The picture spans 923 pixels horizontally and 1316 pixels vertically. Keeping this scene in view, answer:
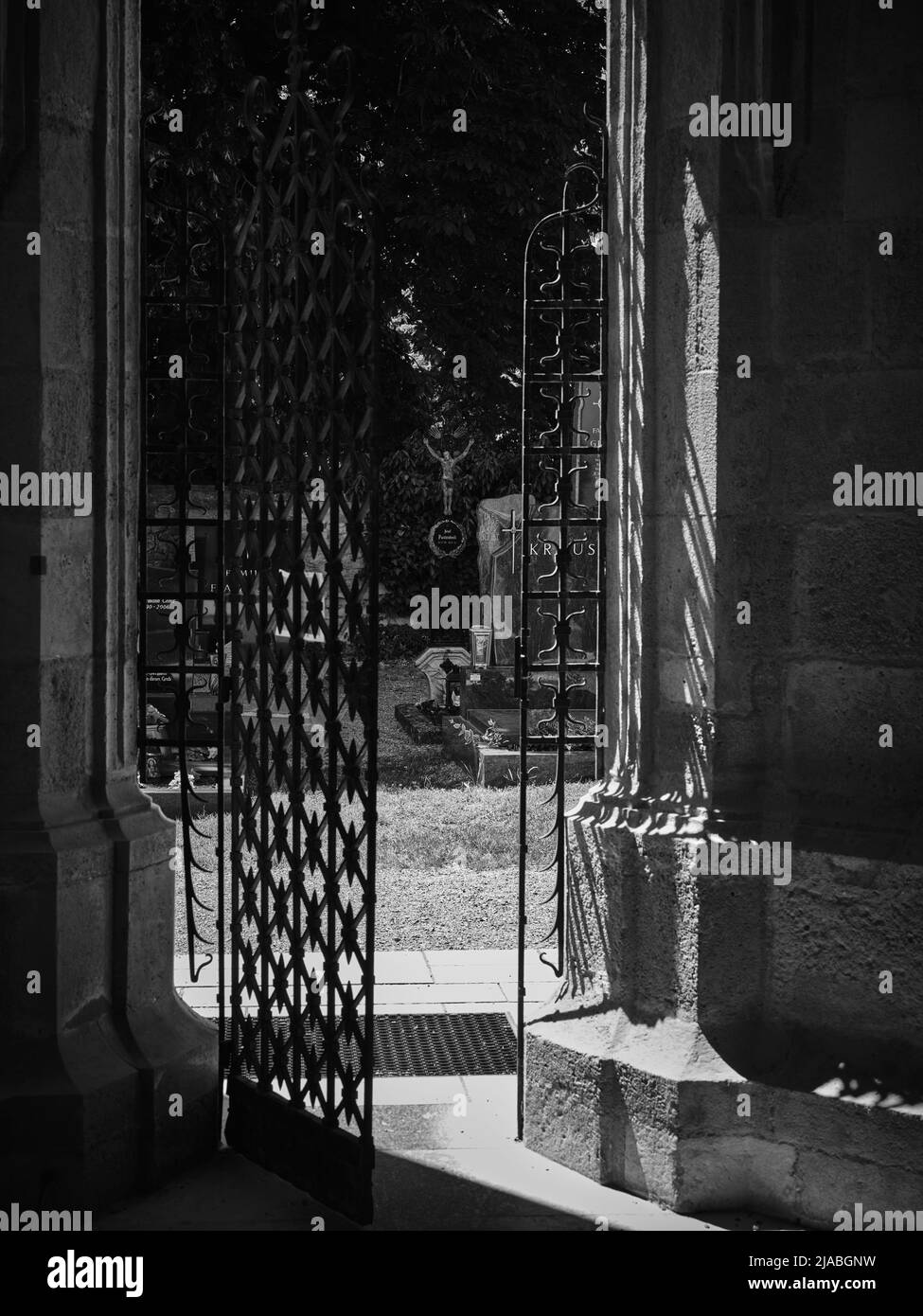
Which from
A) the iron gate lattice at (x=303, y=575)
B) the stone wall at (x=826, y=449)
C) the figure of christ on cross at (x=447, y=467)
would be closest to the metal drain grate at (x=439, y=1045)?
the iron gate lattice at (x=303, y=575)

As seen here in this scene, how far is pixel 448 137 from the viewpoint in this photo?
13992 mm

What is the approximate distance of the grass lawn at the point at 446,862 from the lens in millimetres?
7574

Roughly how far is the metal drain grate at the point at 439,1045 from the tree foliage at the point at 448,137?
28.5 ft

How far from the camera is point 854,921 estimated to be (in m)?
4.21

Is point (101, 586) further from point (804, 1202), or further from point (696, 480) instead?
point (804, 1202)

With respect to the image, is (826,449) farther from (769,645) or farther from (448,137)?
(448,137)

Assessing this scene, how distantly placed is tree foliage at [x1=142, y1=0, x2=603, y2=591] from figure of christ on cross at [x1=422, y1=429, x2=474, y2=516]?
19.5 feet

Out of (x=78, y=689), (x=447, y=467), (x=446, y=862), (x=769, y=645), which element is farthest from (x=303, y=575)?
(x=447, y=467)

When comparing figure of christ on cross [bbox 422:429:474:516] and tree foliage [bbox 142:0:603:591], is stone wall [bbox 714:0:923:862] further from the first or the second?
figure of christ on cross [bbox 422:429:474:516]

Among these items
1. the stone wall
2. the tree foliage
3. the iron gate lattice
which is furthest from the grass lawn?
the tree foliage

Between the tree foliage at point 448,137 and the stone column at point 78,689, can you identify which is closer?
the stone column at point 78,689

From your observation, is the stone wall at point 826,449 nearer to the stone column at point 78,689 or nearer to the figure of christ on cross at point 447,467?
the stone column at point 78,689

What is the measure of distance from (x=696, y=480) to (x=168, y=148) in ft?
31.4
